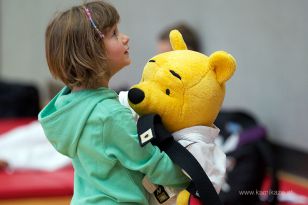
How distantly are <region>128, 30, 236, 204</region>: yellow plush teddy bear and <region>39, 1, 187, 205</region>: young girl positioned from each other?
7 centimetres

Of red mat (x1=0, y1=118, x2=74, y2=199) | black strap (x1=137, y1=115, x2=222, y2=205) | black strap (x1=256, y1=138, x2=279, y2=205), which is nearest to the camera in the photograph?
black strap (x1=137, y1=115, x2=222, y2=205)

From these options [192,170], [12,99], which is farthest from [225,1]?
[12,99]

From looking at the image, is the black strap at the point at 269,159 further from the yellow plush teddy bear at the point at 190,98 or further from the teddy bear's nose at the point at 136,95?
the teddy bear's nose at the point at 136,95

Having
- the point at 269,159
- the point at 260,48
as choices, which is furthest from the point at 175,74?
the point at 260,48

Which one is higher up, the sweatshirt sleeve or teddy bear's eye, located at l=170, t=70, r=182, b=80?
teddy bear's eye, located at l=170, t=70, r=182, b=80

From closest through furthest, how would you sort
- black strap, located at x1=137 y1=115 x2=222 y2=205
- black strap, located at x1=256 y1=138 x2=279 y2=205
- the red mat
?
black strap, located at x1=137 y1=115 x2=222 y2=205
black strap, located at x1=256 y1=138 x2=279 y2=205
the red mat

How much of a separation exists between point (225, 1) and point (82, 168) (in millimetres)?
2236

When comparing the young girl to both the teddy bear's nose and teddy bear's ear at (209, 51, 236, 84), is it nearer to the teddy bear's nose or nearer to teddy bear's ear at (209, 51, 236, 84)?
the teddy bear's nose

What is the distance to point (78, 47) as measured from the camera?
56.0 inches

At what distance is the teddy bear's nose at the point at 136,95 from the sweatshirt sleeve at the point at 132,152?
0.04 metres

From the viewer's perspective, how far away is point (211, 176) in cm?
Result: 143

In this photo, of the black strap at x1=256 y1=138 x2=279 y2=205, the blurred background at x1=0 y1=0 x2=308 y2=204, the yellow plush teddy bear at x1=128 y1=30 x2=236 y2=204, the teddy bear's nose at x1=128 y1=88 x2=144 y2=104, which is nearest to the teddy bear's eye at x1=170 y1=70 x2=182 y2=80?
the yellow plush teddy bear at x1=128 y1=30 x2=236 y2=204

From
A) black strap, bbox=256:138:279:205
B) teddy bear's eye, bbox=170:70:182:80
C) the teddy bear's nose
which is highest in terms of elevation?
teddy bear's eye, bbox=170:70:182:80

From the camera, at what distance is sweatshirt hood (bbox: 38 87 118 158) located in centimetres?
145
